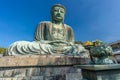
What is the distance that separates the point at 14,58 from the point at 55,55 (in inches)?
51.4

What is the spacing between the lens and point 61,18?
649 centimetres

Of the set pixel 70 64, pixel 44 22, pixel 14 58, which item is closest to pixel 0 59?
pixel 14 58

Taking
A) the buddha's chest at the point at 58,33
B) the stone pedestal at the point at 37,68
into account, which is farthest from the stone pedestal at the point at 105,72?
the buddha's chest at the point at 58,33

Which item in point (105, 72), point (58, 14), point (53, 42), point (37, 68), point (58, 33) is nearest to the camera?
point (105, 72)

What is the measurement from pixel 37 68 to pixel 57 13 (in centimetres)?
310

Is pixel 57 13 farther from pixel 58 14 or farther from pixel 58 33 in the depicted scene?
pixel 58 33

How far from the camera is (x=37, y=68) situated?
14.2 feet

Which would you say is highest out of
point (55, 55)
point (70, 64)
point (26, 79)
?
point (55, 55)

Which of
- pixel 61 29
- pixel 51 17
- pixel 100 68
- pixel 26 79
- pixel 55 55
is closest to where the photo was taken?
pixel 100 68

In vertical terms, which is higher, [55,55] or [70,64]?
[55,55]

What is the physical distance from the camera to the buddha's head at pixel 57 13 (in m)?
6.44

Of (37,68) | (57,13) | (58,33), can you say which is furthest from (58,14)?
(37,68)

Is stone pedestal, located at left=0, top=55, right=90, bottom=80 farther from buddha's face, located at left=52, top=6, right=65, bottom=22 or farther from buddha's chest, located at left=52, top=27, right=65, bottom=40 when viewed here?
buddha's face, located at left=52, top=6, right=65, bottom=22

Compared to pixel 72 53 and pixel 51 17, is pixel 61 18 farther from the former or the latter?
pixel 72 53
